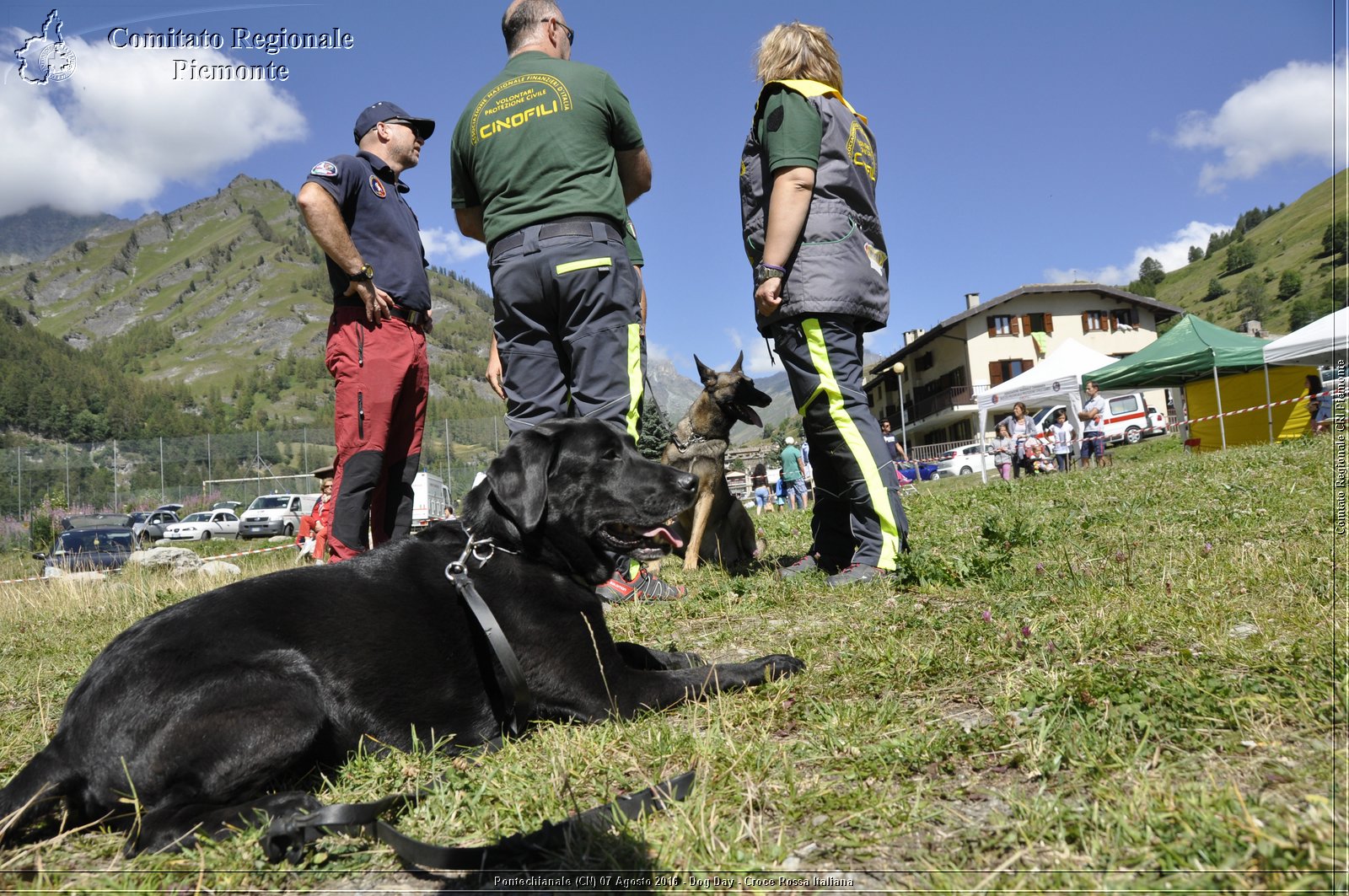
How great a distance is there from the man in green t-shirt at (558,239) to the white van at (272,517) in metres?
37.8

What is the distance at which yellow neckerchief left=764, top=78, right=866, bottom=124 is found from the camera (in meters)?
4.59

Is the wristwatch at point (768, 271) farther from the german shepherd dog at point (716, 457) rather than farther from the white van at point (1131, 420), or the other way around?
the white van at point (1131, 420)

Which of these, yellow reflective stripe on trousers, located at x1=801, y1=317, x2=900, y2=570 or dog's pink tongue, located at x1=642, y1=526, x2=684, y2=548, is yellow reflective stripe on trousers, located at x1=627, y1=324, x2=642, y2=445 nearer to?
yellow reflective stripe on trousers, located at x1=801, y1=317, x2=900, y2=570

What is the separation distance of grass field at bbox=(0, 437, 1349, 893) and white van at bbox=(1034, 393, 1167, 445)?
3643cm

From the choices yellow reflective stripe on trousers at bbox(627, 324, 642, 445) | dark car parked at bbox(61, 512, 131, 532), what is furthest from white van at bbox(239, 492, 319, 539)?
yellow reflective stripe on trousers at bbox(627, 324, 642, 445)

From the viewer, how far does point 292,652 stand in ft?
7.29

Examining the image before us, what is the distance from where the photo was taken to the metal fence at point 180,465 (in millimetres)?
36656

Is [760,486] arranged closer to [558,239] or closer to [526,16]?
[526,16]

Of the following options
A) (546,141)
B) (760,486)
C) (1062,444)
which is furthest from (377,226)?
(760,486)

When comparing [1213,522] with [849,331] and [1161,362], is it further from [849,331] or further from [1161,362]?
[1161,362]

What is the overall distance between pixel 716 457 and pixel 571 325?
2.58 m

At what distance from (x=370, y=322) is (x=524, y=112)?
153 centimetres

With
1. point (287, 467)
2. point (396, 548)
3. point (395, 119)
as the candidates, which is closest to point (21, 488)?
point (287, 467)

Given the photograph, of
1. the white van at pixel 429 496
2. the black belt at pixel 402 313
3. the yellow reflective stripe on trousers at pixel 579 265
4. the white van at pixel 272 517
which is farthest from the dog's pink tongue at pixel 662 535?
the white van at pixel 272 517
